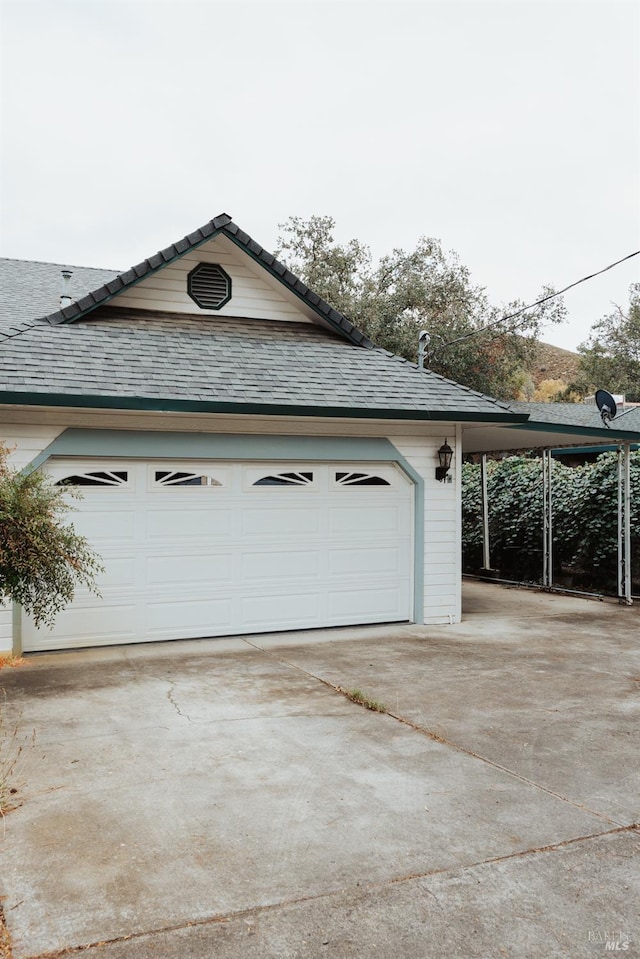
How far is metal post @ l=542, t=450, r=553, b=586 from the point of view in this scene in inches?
464

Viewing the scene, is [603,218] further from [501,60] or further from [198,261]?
[198,261]

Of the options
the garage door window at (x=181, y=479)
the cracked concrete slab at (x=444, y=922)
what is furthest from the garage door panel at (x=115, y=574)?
the cracked concrete slab at (x=444, y=922)

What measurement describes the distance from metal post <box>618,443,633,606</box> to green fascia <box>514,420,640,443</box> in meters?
0.29

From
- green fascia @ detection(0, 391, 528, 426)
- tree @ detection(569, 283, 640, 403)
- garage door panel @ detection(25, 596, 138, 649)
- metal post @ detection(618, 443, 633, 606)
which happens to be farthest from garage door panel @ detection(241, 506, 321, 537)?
tree @ detection(569, 283, 640, 403)

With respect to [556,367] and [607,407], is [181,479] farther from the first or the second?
[556,367]

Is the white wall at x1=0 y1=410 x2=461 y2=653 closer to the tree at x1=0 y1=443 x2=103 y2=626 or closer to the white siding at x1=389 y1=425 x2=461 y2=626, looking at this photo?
the white siding at x1=389 y1=425 x2=461 y2=626

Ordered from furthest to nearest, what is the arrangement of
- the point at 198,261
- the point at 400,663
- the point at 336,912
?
the point at 198,261
the point at 400,663
the point at 336,912

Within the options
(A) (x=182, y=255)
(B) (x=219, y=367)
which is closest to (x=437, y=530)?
(B) (x=219, y=367)

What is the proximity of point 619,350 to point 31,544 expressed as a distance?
1277 inches

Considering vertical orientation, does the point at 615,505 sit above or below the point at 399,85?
below

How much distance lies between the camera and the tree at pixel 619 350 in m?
32.8

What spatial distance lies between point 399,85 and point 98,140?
381 inches

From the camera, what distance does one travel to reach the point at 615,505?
11.2 m

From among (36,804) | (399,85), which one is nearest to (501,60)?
(399,85)
